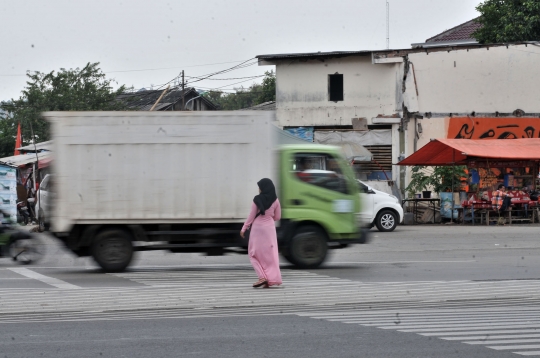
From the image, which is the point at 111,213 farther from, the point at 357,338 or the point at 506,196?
the point at 506,196

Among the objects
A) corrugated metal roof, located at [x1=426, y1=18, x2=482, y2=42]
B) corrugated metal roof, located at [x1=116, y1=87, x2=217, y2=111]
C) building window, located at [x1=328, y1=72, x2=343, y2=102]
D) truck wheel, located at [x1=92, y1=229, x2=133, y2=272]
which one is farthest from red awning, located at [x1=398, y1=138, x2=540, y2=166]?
corrugated metal roof, located at [x1=426, y1=18, x2=482, y2=42]

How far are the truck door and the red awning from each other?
14.6 m

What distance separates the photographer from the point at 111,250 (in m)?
14.0

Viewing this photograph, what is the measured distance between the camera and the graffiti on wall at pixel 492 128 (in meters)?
35.2

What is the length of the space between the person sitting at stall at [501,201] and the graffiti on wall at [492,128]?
6.17m

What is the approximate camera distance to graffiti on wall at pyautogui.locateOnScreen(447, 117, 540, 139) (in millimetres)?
35188

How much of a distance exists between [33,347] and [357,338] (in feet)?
9.62

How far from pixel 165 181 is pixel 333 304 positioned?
15.3 feet

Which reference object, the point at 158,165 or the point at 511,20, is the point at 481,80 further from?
the point at 158,165

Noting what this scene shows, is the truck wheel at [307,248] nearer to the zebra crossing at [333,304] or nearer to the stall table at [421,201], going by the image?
→ the zebra crossing at [333,304]

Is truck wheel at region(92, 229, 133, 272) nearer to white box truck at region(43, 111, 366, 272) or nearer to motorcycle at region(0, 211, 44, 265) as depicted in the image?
white box truck at region(43, 111, 366, 272)

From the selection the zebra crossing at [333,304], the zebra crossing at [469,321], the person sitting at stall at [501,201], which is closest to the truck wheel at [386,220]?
the person sitting at stall at [501,201]

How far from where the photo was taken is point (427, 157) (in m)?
30.8

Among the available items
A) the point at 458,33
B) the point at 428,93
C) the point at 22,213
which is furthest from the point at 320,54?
the point at 458,33
